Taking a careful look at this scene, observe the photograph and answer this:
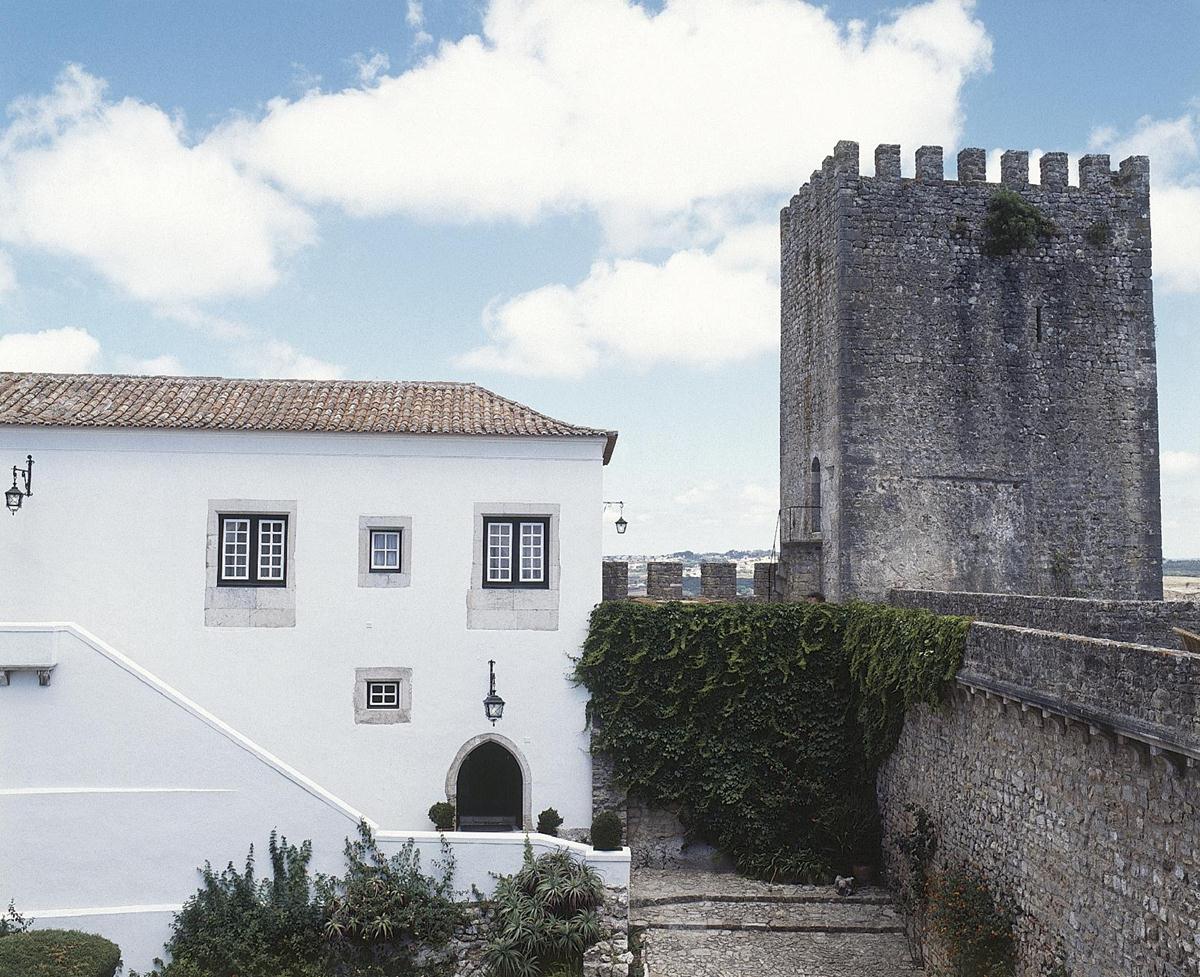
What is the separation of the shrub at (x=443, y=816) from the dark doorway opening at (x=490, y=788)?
1719mm

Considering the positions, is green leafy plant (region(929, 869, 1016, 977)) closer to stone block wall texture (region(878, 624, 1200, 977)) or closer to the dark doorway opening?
stone block wall texture (region(878, 624, 1200, 977))

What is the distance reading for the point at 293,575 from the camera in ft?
51.5

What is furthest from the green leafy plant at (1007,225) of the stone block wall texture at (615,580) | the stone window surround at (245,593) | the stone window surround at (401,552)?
the stone window surround at (245,593)

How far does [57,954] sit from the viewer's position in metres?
11.9

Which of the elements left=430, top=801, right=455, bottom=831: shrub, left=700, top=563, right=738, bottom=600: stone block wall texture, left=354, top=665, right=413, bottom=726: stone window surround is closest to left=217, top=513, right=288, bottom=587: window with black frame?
left=354, top=665, right=413, bottom=726: stone window surround

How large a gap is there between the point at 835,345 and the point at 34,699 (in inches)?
525

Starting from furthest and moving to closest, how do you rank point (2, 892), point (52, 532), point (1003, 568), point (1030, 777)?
point (1003, 568)
point (52, 532)
point (2, 892)
point (1030, 777)

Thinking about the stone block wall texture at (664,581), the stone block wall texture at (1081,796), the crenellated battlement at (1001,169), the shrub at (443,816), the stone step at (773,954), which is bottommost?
the stone step at (773,954)

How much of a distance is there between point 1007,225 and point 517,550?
10092 millimetres

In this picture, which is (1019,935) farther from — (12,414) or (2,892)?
(12,414)

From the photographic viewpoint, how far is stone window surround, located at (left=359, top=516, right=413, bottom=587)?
15.8 metres

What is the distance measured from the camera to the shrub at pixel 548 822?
14812mm

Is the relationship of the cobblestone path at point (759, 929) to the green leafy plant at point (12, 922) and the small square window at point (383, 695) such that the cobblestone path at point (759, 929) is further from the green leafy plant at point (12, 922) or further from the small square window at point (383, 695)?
the green leafy plant at point (12, 922)

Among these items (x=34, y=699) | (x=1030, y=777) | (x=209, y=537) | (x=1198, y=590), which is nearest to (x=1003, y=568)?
(x=1198, y=590)
